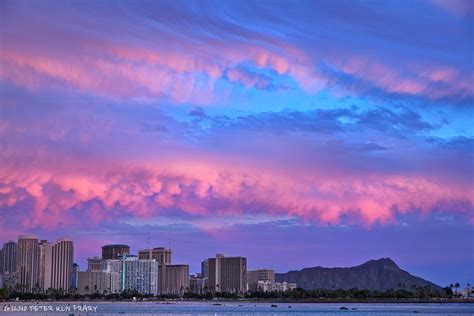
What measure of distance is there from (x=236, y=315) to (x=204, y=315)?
443 cm

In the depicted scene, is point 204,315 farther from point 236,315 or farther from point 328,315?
point 328,315

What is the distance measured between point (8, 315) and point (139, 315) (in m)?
17.6

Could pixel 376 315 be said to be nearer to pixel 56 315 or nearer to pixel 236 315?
pixel 236 315

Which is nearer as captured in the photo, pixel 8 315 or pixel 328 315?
pixel 8 315

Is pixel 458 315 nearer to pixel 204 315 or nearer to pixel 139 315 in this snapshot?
pixel 204 315

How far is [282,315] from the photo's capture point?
10988cm

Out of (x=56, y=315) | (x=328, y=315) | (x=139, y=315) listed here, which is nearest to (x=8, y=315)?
(x=56, y=315)

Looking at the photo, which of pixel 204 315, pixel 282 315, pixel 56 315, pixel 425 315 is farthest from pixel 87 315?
pixel 425 315

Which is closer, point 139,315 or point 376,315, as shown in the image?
point 139,315

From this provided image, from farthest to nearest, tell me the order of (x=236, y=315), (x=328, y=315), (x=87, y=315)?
(x=328, y=315), (x=236, y=315), (x=87, y=315)

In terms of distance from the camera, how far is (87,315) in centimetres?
9750

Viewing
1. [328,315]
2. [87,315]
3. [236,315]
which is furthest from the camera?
[328,315]

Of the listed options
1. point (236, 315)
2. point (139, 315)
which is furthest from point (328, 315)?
point (139, 315)

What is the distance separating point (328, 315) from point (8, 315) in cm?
4551
